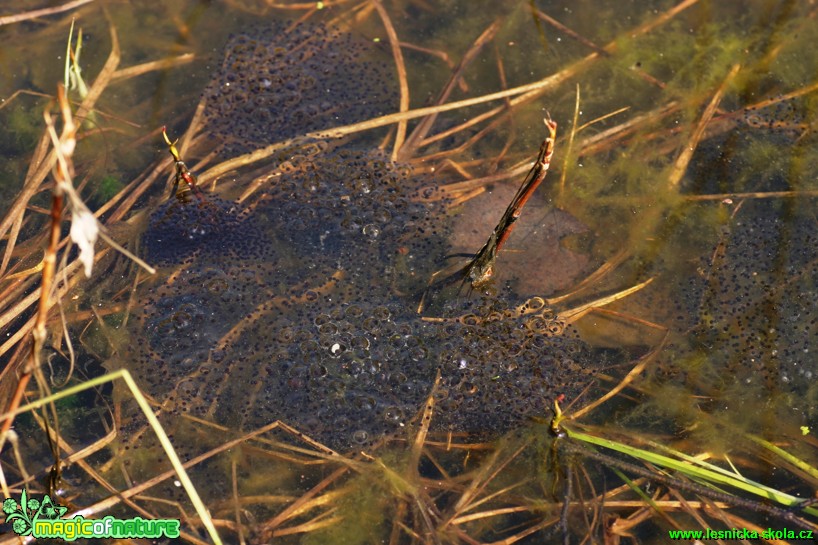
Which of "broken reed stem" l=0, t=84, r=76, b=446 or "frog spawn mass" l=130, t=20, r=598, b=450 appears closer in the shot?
"broken reed stem" l=0, t=84, r=76, b=446

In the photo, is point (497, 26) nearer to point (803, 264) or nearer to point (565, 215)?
point (565, 215)

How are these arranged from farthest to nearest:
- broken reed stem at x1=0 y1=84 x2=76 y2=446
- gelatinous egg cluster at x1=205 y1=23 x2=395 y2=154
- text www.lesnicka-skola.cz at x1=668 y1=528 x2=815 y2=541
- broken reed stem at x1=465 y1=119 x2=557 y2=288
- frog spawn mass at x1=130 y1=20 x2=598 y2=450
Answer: gelatinous egg cluster at x1=205 y1=23 x2=395 y2=154, frog spawn mass at x1=130 y1=20 x2=598 y2=450, text www.lesnicka-skola.cz at x1=668 y1=528 x2=815 y2=541, broken reed stem at x1=465 y1=119 x2=557 y2=288, broken reed stem at x1=0 y1=84 x2=76 y2=446

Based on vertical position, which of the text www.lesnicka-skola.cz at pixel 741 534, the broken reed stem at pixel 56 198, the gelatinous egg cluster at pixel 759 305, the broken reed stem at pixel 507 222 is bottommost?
the text www.lesnicka-skola.cz at pixel 741 534

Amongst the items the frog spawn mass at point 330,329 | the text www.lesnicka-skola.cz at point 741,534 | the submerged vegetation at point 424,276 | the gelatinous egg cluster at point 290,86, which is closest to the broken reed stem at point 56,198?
the submerged vegetation at point 424,276

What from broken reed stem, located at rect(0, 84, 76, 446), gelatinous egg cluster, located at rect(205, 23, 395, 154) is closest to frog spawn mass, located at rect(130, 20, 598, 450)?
gelatinous egg cluster, located at rect(205, 23, 395, 154)

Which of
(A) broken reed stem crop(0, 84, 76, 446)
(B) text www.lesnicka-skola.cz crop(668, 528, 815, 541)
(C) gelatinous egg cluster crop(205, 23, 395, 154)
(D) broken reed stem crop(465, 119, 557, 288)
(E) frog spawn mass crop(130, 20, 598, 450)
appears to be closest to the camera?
(A) broken reed stem crop(0, 84, 76, 446)

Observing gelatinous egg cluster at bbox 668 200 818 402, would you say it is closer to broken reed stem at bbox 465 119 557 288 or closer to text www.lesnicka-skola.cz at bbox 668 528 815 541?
text www.lesnicka-skola.cz at bbox 668 528 815 541

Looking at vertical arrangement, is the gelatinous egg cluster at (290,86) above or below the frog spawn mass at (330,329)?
above

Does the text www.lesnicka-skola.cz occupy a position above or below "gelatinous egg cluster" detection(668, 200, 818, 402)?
below

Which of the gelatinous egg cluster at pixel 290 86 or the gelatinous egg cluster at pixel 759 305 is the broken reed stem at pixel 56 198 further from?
the gelatinous egg cluster at pixel 759 305
